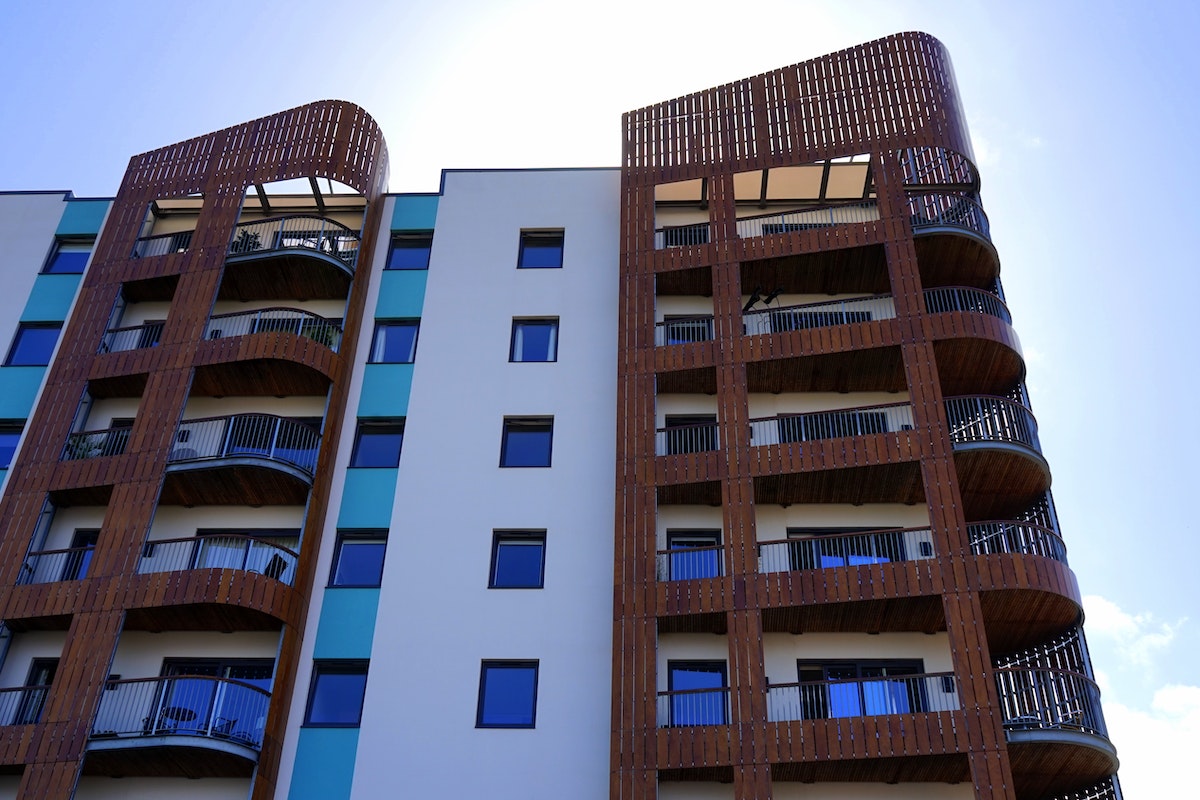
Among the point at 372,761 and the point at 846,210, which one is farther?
the point at 846,210

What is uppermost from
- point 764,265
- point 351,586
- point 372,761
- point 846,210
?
point 846,210

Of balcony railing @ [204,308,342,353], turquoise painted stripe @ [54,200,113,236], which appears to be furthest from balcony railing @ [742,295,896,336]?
turquoise painted stripe @ [54,200,113,236]

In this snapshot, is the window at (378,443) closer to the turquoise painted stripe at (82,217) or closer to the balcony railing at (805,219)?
the balcony railing at (805,219)

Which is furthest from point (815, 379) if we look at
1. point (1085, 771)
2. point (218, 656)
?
point (218, 656)

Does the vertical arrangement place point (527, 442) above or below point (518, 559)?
above

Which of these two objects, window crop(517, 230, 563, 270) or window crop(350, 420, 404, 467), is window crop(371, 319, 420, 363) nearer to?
window crop(350, 420, 404, 467)

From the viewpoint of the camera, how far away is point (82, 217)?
36875 millimetres

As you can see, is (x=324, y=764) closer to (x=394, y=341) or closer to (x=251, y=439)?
(x=251, y=439)

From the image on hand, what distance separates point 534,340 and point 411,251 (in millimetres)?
5709

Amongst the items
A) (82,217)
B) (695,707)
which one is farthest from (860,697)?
(82,217)

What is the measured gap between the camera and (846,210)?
3275 centimetres

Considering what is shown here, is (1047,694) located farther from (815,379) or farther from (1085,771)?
(815,379)

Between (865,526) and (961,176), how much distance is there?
11.4 m

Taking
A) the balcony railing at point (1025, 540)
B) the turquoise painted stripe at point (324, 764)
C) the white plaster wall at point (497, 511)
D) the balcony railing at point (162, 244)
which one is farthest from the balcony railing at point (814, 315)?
the balcony railing at point (162, 244)
